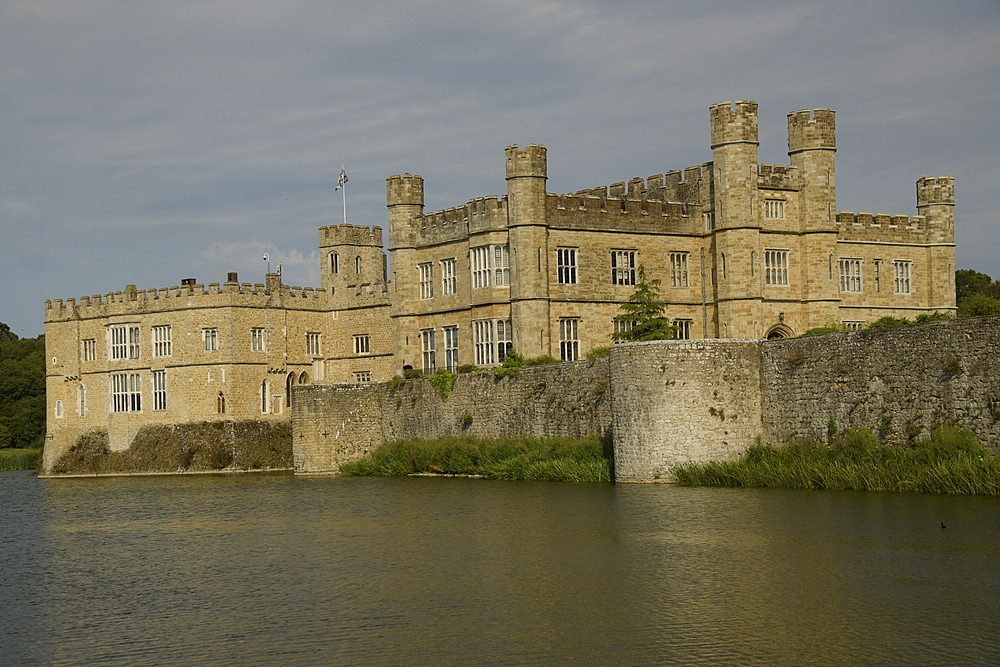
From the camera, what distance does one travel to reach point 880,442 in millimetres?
29250

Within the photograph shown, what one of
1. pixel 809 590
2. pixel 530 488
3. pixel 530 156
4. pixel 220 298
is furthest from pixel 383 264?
pixel 809 590

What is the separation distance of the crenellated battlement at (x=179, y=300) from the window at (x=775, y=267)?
2504 cm

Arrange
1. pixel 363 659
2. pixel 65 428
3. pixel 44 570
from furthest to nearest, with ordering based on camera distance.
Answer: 1. pixel 65 428
2. pixel 44 570
3. pixel 363 659

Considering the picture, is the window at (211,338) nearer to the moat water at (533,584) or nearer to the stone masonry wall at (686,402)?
the moat water at (533,584)

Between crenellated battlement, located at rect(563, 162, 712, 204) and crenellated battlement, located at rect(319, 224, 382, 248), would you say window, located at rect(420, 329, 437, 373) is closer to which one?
crenellated battlement, located at rect(563, 162, 712, 204)

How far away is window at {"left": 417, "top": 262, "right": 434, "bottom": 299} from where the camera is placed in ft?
167

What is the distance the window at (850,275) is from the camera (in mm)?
51022

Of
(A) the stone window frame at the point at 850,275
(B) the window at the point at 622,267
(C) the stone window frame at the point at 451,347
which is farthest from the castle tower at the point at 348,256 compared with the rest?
(A) the stone window frame at the point at 850,275

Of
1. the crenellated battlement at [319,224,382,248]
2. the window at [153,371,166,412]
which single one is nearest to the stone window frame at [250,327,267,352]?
the window at [153,371,166,412]

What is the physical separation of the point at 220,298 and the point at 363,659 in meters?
46.4

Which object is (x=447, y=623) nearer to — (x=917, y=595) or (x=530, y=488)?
(x=917, y=595)

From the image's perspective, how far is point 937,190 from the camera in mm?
52844

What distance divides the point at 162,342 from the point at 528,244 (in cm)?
2319

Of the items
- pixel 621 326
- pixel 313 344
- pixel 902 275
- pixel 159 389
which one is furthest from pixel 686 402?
pixel 159 389
